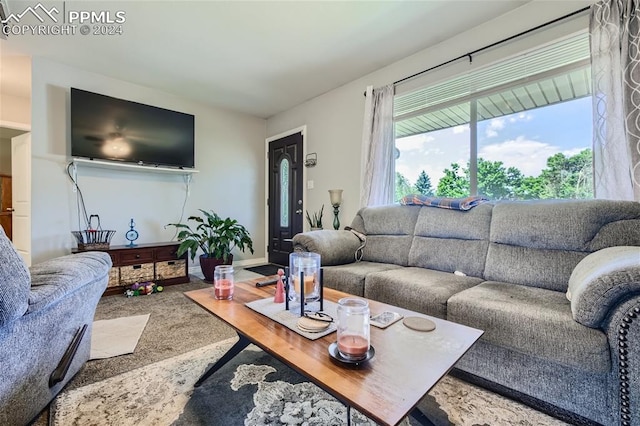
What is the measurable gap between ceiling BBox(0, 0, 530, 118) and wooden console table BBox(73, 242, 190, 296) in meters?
2.08

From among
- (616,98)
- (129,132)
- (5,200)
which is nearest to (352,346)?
(616,98)

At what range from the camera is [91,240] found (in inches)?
122

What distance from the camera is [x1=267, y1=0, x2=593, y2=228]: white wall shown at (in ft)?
7.19

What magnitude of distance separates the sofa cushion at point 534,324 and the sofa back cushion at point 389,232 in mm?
884

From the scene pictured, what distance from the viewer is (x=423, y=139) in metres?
3.03

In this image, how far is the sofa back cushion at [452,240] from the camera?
2064mm

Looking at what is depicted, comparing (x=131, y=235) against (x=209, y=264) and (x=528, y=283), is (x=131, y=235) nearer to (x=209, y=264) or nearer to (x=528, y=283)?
(x=209, y=264)

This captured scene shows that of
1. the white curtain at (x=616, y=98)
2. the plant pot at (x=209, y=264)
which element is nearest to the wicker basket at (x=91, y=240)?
the plant pot at (x=209, y=264)

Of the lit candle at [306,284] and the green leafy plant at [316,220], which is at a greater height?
the green leafy plant at [316,220]

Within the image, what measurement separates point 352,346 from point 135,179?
3.89 metres

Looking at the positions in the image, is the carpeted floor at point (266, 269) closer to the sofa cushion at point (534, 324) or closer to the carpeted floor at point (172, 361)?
the carpeted floor at point (172, 361)

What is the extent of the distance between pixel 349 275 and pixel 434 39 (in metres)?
2.38

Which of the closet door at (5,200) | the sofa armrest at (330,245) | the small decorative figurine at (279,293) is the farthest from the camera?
the closet door at (5,200)

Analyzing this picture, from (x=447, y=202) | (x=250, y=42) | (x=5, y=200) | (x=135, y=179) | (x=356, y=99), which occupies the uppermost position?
(x=250, y=42)
